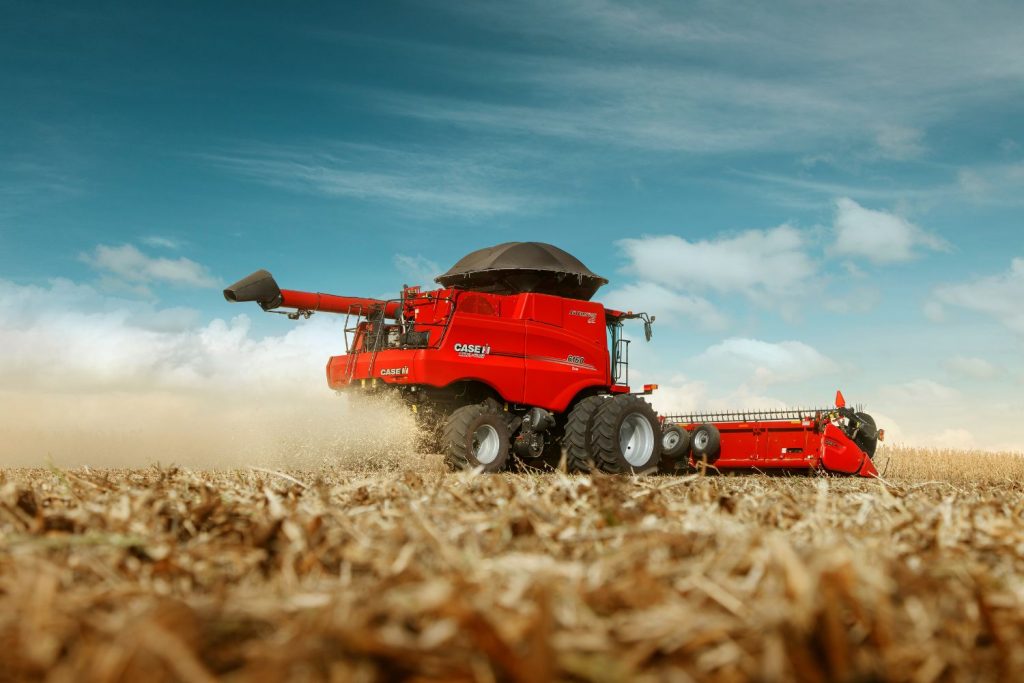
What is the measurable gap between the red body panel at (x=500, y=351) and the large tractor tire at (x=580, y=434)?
456 mm

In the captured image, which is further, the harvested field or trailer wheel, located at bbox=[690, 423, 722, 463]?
trailer wheel, located at bbox=[690, 423, 722, 463]

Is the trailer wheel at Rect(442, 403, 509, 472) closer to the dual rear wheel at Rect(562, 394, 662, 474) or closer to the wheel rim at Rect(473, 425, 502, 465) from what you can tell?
the wheel rim at Rect(473, 425, 502, 465)

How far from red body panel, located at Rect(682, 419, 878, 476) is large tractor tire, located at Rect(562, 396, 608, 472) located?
9.81 feet

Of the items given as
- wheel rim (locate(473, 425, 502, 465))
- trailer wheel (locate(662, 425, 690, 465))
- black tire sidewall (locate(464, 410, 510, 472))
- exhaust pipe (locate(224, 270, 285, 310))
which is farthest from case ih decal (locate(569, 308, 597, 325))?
exhaust pipe (locate(224, 270, 285, 310))

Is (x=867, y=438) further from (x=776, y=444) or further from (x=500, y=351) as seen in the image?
(x=500, y=351)

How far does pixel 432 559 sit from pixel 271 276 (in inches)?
452

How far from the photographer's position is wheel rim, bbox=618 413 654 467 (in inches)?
554

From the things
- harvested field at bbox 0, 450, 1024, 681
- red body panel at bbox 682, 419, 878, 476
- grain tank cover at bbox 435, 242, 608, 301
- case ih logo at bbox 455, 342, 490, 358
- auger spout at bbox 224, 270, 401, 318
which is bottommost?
red body panel at bbox 682, 419, 878, 476

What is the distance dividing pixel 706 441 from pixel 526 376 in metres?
3.71

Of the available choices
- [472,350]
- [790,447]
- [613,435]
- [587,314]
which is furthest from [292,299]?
[790,447]

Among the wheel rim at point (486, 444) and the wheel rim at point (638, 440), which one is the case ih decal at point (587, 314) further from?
the wheel rim at point (486, 444)

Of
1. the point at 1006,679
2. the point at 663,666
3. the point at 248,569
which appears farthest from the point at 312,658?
the point at 1006,679

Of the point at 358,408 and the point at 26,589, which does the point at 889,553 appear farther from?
the point at 358,408

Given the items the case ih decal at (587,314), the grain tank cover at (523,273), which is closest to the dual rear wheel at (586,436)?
the case ih decal at (587,314)
